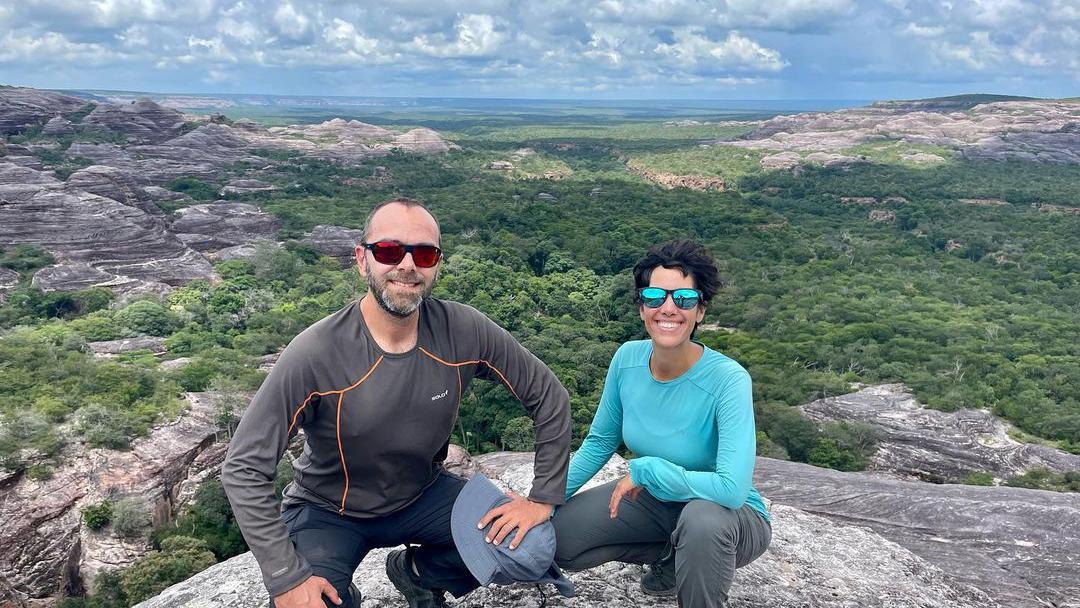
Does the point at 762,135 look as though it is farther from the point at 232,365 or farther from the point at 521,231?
the point at 232,365

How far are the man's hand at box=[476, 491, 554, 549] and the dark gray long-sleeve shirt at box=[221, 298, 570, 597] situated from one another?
0.26 feet

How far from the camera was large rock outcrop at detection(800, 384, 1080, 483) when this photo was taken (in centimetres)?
1933

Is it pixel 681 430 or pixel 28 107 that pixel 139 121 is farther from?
pixel 681 430

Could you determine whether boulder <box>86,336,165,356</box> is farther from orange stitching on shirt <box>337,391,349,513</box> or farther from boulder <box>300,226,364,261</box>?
orange stitching on shirt <box>337,391,349,513</box>

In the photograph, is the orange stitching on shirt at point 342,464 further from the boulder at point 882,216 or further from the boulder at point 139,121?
the boulder at point 139,121

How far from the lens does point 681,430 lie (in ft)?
11.6

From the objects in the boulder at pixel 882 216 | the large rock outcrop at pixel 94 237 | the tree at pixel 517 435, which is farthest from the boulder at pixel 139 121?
the boulder at pixel 882 216

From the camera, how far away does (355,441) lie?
3.31 metres

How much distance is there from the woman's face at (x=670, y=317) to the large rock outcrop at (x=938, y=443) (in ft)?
63.9

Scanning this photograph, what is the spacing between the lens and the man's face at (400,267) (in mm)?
3238

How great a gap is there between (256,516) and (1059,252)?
202ft

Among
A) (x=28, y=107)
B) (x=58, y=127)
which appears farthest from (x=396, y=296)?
(x=28, y=107)

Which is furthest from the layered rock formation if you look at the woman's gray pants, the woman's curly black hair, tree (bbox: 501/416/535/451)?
the woman's gray pants

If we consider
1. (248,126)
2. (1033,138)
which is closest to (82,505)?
(248,126)
